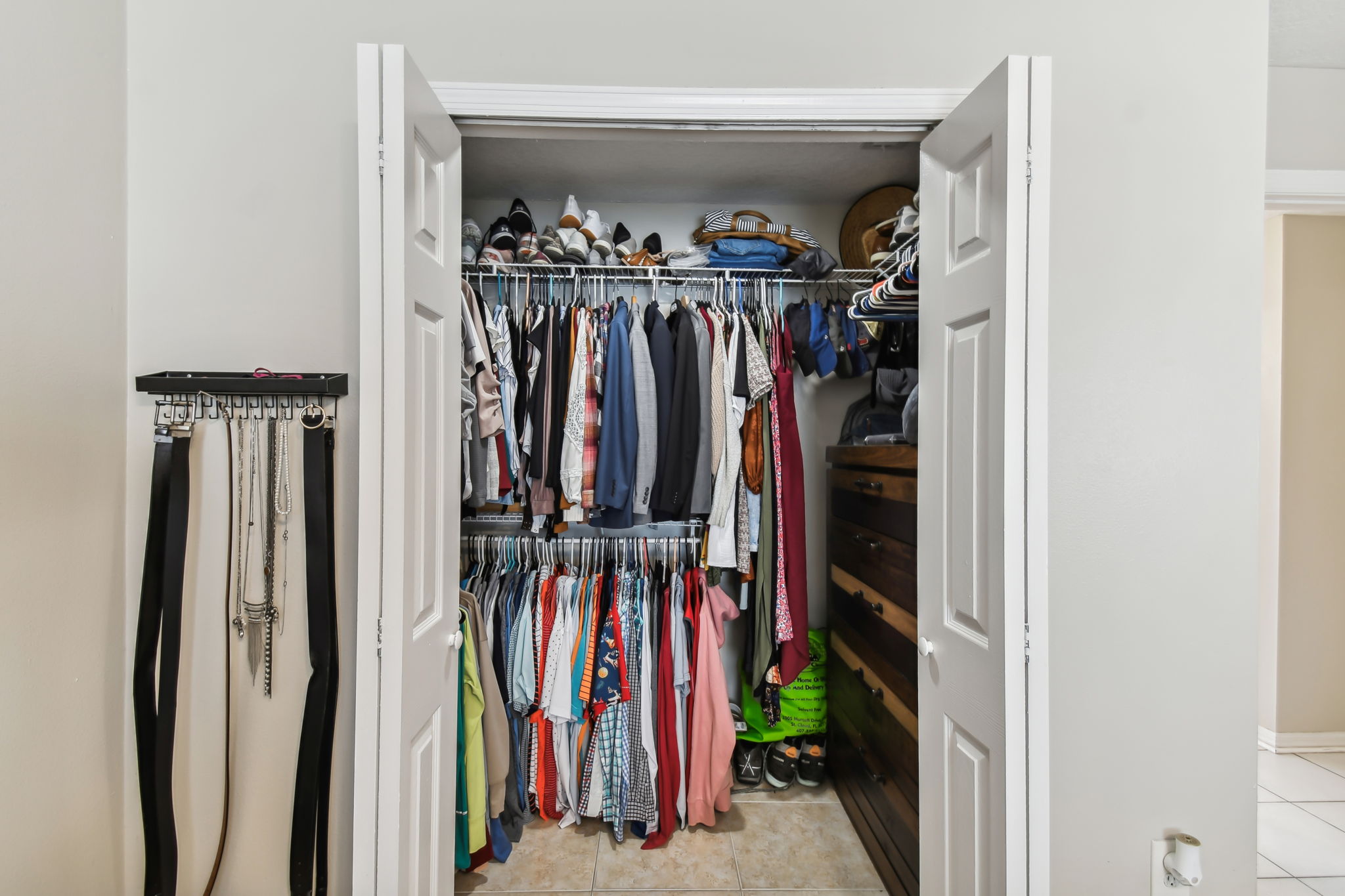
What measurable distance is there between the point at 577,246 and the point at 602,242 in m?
0.10

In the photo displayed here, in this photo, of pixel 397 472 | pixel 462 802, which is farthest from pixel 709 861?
pixel 397 472

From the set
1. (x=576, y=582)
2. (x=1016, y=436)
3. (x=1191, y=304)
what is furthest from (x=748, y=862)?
(x=1191, y=304)

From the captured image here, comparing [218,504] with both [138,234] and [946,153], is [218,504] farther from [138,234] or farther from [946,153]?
[946,153]

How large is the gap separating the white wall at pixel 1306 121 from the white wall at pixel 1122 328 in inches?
32.5

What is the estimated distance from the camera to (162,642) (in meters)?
1.23

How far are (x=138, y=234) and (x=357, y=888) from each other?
133 cm

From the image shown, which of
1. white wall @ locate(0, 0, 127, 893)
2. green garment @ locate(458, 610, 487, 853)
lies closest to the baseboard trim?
green garment @ locate(458, 610, 487, 853)

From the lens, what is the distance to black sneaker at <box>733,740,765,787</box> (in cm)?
229

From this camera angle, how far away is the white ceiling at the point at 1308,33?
1.62 metres

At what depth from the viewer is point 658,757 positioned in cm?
204

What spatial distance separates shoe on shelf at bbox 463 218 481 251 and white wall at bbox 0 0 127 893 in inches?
37.1

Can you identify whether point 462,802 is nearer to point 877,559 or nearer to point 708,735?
point 708,735

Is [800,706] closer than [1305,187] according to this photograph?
No

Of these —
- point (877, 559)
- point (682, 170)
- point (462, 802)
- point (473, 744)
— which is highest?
point (682, 170)
